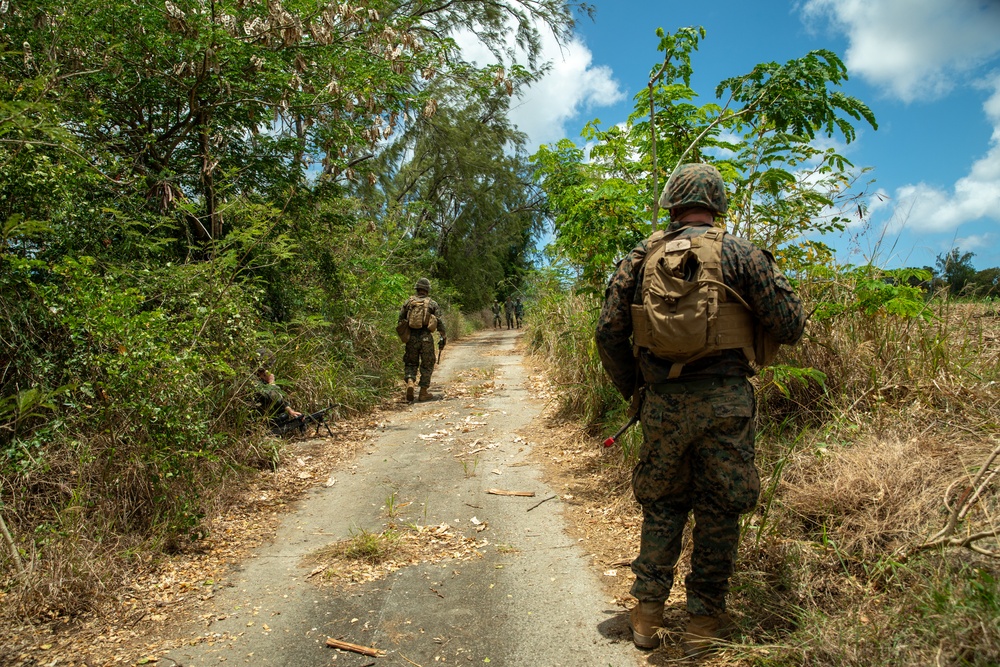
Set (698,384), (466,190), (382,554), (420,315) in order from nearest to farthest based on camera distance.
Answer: (698,384), (382,554), (420,315), (466,190)

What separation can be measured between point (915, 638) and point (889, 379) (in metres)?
2.41

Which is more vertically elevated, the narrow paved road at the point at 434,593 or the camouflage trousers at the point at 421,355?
the camouflage trousers at the point at 421,355

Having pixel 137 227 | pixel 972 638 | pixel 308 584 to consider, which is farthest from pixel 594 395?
pixel 137 227

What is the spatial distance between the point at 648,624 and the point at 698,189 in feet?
7.10

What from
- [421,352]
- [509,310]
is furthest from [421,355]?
[509,310]

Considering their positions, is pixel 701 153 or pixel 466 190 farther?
pixel 466 190

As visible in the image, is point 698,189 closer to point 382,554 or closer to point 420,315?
point 382,554

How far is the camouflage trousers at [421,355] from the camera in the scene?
407 inches

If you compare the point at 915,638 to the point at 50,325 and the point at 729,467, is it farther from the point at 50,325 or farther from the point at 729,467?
the point at 50,325

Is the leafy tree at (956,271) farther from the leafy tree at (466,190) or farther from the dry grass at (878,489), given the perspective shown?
the leafy tree at (466,190)

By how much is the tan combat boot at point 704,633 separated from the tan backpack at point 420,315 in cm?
765

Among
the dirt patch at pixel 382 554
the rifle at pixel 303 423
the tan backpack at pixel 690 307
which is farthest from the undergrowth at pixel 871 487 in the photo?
the rifle at pixel 303 423

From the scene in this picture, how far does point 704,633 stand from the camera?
9.64 feet

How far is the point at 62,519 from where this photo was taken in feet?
12.2
